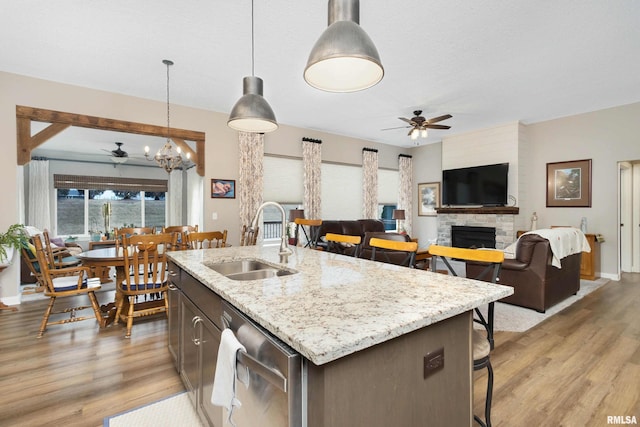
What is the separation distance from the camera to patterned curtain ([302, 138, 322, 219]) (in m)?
6.60

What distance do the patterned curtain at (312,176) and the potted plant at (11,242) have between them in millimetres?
4545

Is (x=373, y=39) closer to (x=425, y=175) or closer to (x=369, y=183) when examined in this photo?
(x=369, y=183)

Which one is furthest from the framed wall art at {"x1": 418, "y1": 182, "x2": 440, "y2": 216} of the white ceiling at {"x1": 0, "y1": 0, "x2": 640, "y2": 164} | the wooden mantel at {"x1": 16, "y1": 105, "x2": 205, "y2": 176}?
the wooden mantel at {"x1": 16, "y1": 105, "x2": 205, "y2": 176}

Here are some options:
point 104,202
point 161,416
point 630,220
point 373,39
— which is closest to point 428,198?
point 630,220

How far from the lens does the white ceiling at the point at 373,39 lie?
8.93 ft

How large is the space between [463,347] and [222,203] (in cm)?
502

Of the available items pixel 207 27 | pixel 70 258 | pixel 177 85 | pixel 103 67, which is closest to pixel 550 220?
pixel 207 27

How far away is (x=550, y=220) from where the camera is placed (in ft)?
19.9

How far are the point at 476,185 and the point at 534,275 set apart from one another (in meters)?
3.44

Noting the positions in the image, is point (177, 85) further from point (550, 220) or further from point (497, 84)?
point (550, 220)

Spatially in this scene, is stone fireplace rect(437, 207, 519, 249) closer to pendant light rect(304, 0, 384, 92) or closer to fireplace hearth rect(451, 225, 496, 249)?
fireplace hearth rect(451, 225, 496, 249)

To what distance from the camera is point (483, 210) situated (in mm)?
6559

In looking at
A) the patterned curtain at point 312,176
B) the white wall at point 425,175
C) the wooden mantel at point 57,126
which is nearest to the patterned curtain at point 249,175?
the wooden mantel at point 57,126

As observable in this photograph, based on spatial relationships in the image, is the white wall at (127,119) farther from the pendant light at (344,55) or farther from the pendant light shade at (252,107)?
the pendant light at (344,55)
